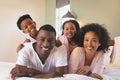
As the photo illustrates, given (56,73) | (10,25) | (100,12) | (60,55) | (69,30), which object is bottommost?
(56,73)

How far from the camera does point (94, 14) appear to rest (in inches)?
150

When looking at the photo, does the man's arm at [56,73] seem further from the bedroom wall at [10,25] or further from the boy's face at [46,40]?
the bedroom wall at [10,25]

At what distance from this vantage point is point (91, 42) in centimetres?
167

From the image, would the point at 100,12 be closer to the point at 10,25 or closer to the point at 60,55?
the point at 10,25

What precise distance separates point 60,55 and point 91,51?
1.05 feet

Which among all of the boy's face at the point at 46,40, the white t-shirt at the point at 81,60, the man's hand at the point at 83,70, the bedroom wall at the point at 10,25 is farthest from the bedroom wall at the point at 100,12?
the boy's face at the point at 46,40

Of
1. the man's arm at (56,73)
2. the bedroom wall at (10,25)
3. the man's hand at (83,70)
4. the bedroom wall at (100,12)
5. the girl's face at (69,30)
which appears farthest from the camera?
the bedroom wall at (10,25)

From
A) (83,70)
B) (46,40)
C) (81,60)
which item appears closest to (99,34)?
(81,60)

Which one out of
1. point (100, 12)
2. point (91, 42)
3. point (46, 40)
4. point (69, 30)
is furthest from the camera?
point (100, 12)

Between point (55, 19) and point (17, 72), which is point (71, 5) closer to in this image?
point (55, 19)

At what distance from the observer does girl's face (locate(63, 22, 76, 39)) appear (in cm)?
202

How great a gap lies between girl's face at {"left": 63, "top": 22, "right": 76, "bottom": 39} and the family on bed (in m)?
0.05

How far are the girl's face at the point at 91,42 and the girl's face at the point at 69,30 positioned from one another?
31cm

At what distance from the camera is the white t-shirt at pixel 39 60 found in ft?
4.89
